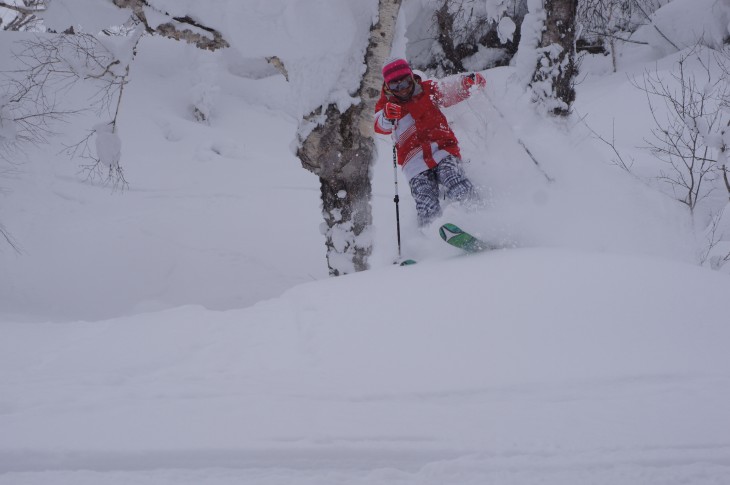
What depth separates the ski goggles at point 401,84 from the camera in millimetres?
4500

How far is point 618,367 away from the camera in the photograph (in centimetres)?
215

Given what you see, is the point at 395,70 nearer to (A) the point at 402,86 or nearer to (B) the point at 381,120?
(A) the point at 402,86

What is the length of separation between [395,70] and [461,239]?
63.5 inches

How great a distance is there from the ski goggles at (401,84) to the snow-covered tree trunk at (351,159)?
216mm

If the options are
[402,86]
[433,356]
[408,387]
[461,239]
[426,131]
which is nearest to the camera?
[408,387]

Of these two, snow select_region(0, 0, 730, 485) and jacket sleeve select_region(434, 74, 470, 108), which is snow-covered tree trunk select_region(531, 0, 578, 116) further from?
jacket sleeve select_region(434, 74, 470, 108)

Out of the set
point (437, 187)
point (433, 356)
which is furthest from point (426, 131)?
point (433, 356)

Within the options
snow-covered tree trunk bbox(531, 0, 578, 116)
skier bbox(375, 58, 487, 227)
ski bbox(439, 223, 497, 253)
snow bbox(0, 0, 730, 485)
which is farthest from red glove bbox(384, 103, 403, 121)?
snow-covered tree trunk bbox(531, 0, 578, 116)

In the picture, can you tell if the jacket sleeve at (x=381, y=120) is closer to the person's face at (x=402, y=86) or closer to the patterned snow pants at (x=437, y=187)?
the person's face at (x=402, y=86)

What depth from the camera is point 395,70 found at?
14.6 ft

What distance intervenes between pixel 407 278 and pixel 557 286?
0.95m

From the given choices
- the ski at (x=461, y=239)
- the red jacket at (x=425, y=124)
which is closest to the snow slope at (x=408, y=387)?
the ski at (x=461, y=239)

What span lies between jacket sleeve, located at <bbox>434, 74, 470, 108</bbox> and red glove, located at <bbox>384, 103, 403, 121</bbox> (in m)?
0.49

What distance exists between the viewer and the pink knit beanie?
4.44 metres
